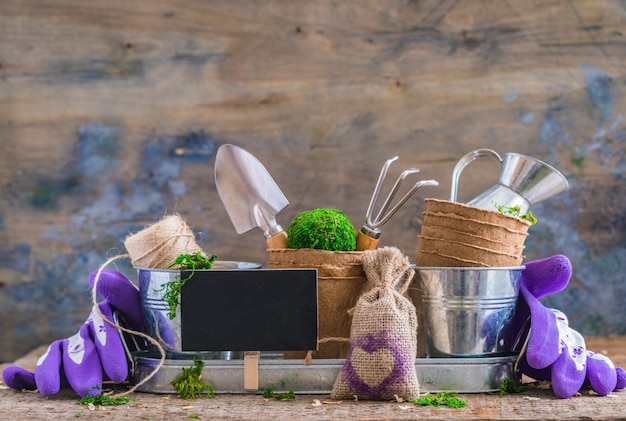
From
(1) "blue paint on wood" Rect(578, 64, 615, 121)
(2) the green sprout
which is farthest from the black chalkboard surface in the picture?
(1) "blue paint on wood" Rect(578, 64, 615, 121)

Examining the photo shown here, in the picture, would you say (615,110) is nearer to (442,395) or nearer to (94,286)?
(442,395)

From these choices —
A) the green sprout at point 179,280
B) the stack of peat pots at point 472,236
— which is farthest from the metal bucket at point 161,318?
the stack of peat pots at point 472,236

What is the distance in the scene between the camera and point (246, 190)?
1235 millimetres

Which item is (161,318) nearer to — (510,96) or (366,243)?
(366,243)

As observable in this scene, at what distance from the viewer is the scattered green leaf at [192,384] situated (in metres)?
1.09

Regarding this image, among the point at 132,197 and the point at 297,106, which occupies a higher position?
the point at 297,106

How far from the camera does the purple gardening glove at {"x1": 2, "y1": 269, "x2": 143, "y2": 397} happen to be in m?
1.09

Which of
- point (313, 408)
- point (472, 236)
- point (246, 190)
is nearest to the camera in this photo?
point (313, 408)

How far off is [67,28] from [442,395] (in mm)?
1381

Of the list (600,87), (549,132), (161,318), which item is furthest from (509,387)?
(600,87)

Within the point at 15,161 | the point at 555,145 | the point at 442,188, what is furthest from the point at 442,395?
the point at 15,161

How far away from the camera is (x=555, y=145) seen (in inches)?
76.6

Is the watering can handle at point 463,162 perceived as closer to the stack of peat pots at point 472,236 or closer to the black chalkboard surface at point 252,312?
the stack of peat pots at point 472,236

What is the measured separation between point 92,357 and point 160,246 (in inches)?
7.7
